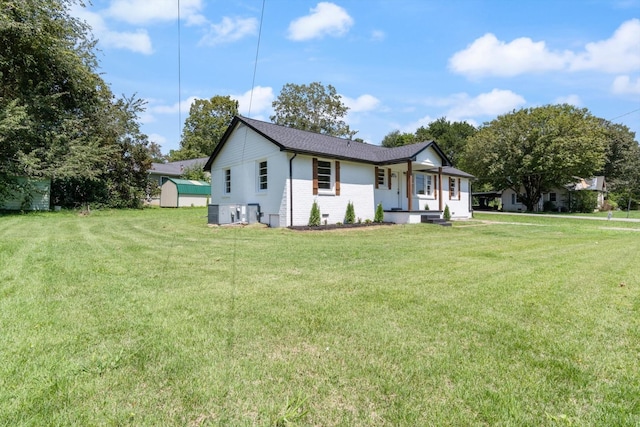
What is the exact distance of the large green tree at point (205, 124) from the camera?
1977 inches

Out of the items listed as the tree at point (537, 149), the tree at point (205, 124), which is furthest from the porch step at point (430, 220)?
the tree at point (205, 124)

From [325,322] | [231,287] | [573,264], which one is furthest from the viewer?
[573,264]

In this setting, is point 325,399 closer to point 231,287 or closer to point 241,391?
point 241,391

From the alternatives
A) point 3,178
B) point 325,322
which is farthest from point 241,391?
point 3,178

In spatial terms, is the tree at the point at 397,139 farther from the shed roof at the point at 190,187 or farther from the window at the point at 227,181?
the window at the point at 227,181

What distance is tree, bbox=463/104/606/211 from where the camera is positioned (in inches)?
1163

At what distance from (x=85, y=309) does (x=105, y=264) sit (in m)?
2.59

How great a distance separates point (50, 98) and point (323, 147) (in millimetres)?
15802

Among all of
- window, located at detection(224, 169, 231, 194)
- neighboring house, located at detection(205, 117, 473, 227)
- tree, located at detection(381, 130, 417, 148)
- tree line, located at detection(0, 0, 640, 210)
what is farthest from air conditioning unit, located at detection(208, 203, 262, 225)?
tree, located at detection(381, 130, 417, 148)

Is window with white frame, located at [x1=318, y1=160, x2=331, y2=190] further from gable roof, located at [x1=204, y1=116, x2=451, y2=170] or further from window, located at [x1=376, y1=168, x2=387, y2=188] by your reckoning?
window, located at [x1=376, y1=168, x2=387, y2=188]

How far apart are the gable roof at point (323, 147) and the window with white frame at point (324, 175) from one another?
556 mm

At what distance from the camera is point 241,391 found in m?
2.15

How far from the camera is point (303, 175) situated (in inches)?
555

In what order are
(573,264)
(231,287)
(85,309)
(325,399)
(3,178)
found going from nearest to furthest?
1. (325,399)
2. (85,309)
3. (231,287)
4. (573,264)
5. (3,178)
